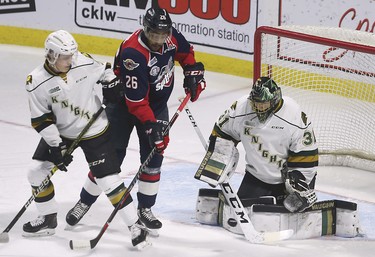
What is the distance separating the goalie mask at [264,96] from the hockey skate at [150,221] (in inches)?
29.3

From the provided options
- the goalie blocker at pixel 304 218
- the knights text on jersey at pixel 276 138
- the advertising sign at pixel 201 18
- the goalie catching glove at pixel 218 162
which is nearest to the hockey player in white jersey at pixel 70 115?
the goalie catching glove at pixel 218 162

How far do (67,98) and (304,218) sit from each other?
4.08 feet

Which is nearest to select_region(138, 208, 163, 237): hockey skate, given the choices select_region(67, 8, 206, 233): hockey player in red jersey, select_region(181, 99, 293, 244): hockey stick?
select_region(67, 8, 206, 233): hockey player in red jersey

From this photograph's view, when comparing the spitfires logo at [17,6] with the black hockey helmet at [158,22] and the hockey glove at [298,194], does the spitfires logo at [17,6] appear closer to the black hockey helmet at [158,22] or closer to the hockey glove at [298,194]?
the black hockey helmet at [158,22]

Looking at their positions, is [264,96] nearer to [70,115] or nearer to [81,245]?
[70,115]

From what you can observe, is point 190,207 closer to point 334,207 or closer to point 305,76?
point 334,207

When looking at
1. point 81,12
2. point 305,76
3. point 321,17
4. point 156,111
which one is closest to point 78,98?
point 156,111

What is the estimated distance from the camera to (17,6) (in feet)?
29.0

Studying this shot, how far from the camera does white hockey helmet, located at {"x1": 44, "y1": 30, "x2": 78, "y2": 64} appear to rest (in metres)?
4.66

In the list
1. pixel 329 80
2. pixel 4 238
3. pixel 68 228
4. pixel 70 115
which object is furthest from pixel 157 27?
pixel 329 80

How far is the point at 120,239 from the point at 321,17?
301 centimetres

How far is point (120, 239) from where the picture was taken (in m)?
5.04

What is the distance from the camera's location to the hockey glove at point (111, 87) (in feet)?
15.8

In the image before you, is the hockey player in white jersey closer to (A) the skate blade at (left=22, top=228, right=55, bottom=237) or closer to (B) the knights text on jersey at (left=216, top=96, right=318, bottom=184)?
(A) the skate blade at (left=22, top=228, right=55, bottom=237)
